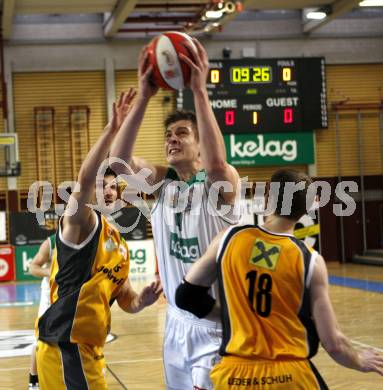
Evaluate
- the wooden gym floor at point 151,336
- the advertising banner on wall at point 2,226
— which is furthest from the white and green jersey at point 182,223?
the advertising banner on wall at point 2,226

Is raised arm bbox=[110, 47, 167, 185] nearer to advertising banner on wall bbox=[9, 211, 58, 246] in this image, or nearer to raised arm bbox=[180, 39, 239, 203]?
raised arm bbox=[180, 39, 239, 203]

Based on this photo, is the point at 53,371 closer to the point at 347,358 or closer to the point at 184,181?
the point at 184,181

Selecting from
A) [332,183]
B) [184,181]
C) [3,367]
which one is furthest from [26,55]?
[184,181]

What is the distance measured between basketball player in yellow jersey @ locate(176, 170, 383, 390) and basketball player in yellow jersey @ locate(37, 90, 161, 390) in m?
1.17

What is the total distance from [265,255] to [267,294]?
15 centimetres

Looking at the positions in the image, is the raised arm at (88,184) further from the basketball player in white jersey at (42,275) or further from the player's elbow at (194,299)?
the basketball player in white jersey at (42,275)

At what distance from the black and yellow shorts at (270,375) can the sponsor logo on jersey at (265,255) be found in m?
0.38

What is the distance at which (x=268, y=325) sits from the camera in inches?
119

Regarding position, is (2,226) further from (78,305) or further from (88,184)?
(88,184)

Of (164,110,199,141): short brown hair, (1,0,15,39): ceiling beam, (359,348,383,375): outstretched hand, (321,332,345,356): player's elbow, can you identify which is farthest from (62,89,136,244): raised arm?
(1,0,15,39): ceiling beam

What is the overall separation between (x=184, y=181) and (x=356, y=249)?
16758 millimetres

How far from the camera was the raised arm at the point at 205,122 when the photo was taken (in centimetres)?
340

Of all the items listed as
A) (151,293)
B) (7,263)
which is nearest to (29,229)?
(7,263)

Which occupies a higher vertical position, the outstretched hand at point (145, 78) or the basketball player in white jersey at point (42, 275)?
the outstretched hand at point (145, 78)
